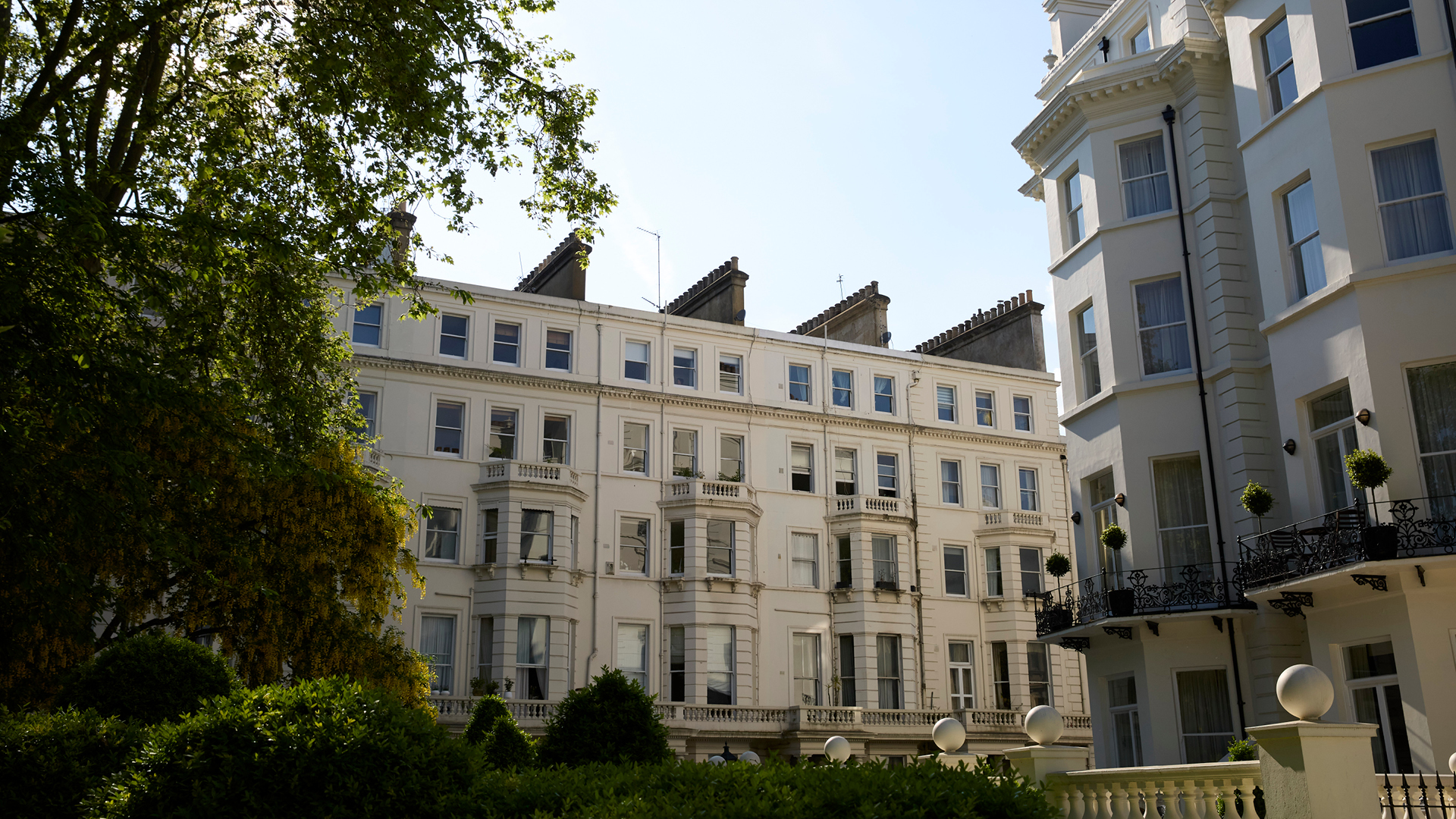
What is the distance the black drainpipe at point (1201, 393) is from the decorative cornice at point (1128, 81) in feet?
2.33

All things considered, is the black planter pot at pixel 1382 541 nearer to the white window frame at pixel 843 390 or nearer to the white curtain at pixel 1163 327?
the white curtain at pixel 1163 327

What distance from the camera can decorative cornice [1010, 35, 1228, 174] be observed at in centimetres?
2173

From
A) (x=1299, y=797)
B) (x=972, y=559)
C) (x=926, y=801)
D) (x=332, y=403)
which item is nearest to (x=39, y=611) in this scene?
(x=332, y=403)

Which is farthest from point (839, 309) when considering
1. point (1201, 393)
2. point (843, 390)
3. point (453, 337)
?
point (1201, 393)

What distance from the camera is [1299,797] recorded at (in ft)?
32.1

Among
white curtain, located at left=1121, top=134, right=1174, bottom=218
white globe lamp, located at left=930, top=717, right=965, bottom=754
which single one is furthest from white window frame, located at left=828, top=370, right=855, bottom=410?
white globe lamp, located at left=930, top=717, right=965, bottom=754

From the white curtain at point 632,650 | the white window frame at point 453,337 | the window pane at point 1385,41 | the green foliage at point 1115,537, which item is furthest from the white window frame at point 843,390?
the window pane at point 1385,41

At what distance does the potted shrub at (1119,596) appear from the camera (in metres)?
20.5

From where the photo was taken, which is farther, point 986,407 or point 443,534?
point 986,407

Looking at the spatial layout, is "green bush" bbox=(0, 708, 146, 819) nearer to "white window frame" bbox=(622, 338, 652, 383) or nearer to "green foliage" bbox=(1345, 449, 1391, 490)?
"green foliage" bbox=(1345, 449, 1391, 490)

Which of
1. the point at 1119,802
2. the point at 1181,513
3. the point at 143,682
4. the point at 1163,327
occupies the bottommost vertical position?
the point at 1119,802

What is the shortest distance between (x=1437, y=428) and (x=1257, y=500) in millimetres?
2786

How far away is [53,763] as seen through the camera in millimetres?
12180

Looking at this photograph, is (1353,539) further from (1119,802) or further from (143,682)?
(143,682)
